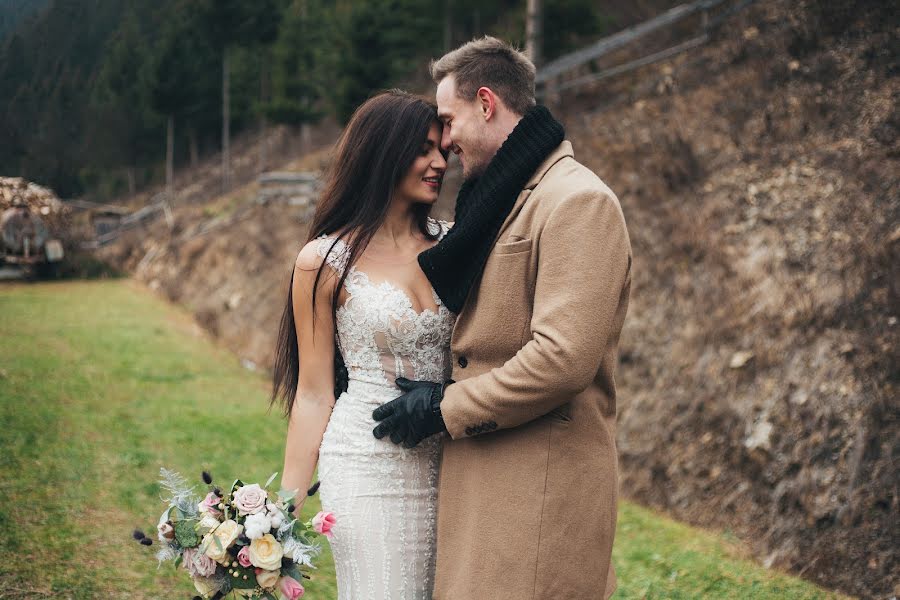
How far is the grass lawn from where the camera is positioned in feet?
16.8

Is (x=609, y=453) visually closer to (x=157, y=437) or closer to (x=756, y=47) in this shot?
(x=157, y=437)

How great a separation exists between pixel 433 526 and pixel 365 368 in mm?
648

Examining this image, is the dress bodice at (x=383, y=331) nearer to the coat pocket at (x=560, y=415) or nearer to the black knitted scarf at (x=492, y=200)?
the black knitted scarf at (x=492, y=200)

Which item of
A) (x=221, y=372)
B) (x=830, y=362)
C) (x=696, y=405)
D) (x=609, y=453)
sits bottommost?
(x=221, y=372)

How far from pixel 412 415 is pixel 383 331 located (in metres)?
0.44

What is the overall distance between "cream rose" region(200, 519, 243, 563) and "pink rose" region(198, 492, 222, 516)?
86mm

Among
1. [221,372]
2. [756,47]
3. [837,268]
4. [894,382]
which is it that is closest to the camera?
[894,382]

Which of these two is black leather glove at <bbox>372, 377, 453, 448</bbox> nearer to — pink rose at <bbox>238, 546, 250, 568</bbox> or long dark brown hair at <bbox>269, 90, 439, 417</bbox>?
long dark brown hair at <bbox>269, 90, 439, 417</bbox>

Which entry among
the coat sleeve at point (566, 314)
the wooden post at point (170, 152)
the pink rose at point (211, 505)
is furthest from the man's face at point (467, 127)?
the wooden post at point (170, 152)

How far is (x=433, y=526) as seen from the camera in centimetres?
294

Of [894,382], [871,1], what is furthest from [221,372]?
[871,1]

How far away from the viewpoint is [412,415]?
8.67 ft

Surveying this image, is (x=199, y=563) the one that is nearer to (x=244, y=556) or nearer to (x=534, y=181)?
(x=244, y=556)

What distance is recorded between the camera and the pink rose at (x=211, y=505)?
2531mm
